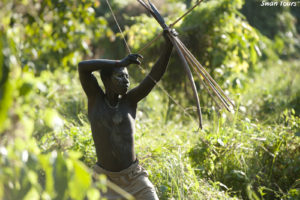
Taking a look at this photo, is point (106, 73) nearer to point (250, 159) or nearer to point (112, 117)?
point (112, 117)

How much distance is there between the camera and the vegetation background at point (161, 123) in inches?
52.6

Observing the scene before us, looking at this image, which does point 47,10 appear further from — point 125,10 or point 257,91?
point 125,10

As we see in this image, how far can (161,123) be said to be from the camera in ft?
17.4

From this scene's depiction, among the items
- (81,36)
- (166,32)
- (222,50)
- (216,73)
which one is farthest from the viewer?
(81,36)

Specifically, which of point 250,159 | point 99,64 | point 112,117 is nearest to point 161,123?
point 250,159

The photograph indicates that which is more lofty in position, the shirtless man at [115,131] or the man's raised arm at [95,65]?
the man's raised arm at [95,65]

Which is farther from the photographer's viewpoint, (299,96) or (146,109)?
(146,109)

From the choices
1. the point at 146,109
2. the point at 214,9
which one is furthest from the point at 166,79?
the point at 214,9

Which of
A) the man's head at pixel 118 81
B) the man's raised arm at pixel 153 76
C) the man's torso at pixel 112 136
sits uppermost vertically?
the man's head at pixel 118 81

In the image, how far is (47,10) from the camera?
18.6 ft

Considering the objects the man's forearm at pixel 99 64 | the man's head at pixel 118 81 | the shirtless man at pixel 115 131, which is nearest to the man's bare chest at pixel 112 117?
the shirtless man at pixel 115 131

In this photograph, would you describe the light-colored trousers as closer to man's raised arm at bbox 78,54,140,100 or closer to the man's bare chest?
the man's bare chest

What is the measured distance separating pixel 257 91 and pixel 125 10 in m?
4.65

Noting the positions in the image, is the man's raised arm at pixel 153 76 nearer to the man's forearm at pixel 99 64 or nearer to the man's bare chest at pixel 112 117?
the man's bare chest at pixel 112 117
